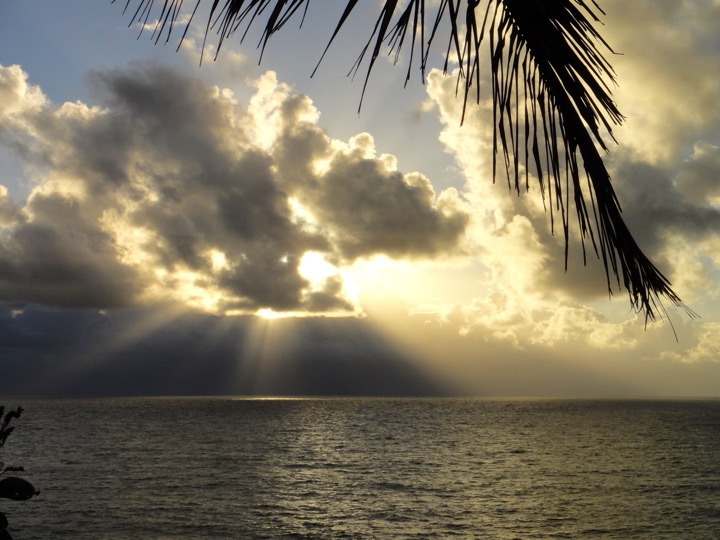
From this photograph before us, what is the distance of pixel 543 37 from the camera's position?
65.2 inches

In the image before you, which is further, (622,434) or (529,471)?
(622,434)

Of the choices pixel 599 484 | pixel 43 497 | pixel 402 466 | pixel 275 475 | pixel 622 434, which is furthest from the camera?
pixel 622 434

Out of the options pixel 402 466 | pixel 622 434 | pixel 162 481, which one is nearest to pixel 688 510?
pixel 402 466

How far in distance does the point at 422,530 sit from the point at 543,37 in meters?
35.0

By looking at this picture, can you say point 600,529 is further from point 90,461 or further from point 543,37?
point 90,461

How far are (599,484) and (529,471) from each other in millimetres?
8185

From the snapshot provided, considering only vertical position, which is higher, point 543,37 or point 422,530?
point 543,37

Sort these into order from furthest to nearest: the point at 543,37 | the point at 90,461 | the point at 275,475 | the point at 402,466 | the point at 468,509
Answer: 1. the point at 90,461
2. the point at 402,466
3. the point at 275,475
4. the point at 468,509
5. the point at 543,37

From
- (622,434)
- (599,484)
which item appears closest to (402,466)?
(599,484)

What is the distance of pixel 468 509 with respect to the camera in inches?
1561

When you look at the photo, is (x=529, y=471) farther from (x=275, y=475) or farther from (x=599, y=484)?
(x=275, y=475)

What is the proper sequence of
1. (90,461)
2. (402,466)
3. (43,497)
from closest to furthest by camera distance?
(43,497) < (402,466) < (90,461)

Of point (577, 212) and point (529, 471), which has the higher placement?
point (577, 212)

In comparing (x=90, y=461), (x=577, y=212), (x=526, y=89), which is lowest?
(x=90, y=461)
